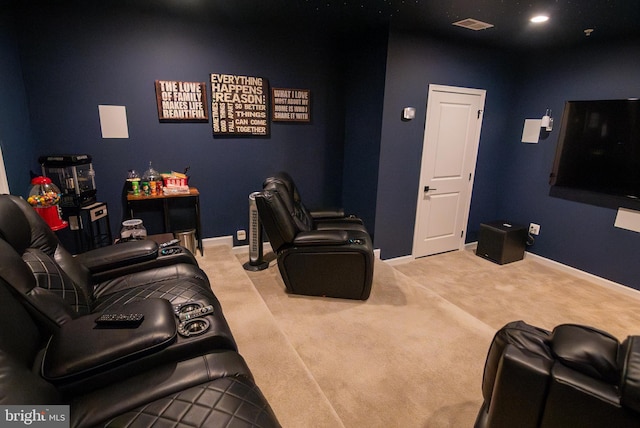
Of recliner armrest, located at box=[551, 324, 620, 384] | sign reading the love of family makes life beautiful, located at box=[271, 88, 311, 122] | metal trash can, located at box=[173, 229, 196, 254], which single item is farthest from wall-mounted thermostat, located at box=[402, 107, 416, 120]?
recliner armrest, located at box=[551, 324, 620, 384]

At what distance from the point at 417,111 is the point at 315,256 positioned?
203 cm

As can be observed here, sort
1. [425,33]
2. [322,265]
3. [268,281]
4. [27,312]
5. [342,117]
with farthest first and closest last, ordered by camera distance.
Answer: [342,117], [425,33], [268,281], [322,265], [27,312]

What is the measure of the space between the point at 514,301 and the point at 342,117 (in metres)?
2.77

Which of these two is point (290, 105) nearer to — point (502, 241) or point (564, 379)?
point (502, 241)

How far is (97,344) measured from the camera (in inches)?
46.8

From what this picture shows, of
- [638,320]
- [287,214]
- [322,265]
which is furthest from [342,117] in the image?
[638,320]

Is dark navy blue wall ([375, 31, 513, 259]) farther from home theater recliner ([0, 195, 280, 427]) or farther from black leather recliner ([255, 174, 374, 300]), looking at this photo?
home theater recliner ([0, 195, 280, 427])

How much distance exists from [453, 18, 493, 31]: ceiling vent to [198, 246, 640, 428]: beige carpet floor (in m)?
2.49

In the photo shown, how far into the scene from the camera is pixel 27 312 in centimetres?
126

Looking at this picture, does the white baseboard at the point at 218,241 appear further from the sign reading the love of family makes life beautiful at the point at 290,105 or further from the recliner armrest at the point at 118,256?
the recliner armrest at the point at 118,256

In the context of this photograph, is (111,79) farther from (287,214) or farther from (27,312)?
(27,312)

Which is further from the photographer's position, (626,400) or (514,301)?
(514,301)

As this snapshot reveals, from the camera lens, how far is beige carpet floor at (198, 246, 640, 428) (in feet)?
5.93

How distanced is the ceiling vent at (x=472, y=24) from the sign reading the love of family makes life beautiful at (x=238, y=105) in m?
2.02
